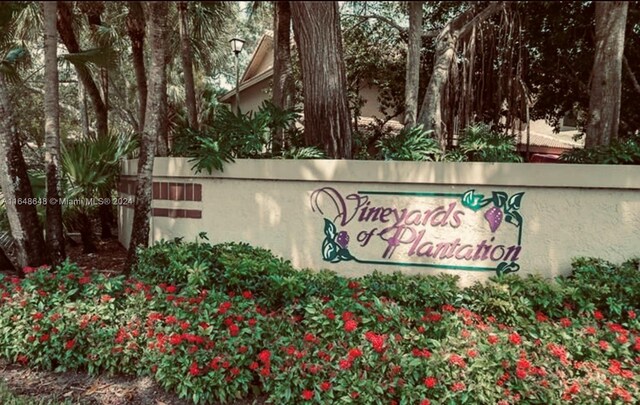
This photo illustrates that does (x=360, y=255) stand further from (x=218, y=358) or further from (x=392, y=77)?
(x=392, y=77)

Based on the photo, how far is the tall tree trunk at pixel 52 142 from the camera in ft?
15.6

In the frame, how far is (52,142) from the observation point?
16.1 ft

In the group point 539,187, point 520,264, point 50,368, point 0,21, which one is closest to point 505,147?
point 539,187

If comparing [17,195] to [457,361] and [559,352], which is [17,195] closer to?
[457,361]

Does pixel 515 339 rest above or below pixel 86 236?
below

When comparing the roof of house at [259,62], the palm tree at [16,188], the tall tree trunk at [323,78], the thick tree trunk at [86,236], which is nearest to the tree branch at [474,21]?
the tall tree trunk at [323,78]

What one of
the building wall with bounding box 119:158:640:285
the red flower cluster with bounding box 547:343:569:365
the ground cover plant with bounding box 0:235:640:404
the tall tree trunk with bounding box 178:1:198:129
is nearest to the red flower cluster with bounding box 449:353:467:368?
the ground cover plant with bounding box 0:235:640:404

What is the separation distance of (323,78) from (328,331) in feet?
8.67

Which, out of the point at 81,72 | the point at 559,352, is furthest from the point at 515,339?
the point at 81,72

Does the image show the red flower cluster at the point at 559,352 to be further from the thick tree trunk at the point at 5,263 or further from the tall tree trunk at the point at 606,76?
the thick tree trunk at the point at 5,263

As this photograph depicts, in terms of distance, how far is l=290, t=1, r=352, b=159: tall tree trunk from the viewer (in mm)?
4344

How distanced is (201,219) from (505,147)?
3.44 m

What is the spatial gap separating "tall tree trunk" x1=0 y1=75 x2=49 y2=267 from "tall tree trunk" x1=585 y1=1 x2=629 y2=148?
21.7 feet

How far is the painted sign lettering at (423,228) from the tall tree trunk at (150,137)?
177 cm
